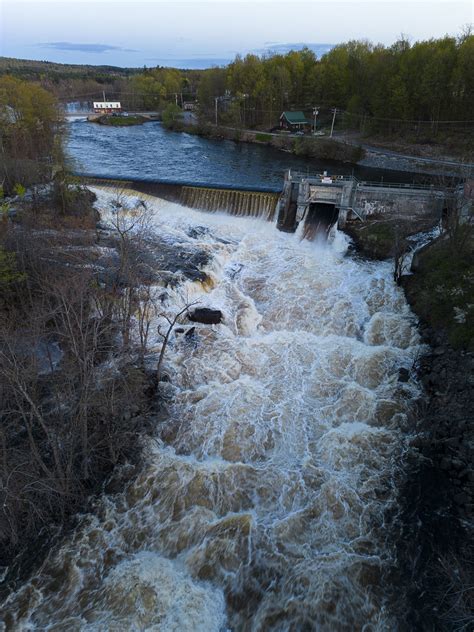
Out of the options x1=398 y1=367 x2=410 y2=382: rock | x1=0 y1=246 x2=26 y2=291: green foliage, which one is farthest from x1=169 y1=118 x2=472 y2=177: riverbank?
x1=0 y1=246 x2=26 y2=291: green foliage

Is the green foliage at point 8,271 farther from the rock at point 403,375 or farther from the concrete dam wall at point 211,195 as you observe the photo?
the rock at point 403,375

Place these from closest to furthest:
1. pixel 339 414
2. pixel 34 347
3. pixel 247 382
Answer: pixel 34 347 < pixel 339 414 < pixel 247 382

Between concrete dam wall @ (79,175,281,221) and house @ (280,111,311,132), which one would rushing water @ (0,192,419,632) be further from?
house @ (280,111,311,132)

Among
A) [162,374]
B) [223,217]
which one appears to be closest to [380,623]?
[162,374]

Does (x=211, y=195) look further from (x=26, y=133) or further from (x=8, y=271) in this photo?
(x=8, y=271)

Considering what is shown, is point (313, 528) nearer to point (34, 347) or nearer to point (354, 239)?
point (34, 347)

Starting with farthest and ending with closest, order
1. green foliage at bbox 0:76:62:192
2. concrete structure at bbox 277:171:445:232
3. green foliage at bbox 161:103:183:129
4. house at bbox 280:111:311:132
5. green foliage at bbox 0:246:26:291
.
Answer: green foliage at bbox 161:103:183:129 → house at bbox 280:111:311:132 → concrete structure at bbox 277:171:445:232 → green foliage at bbox 0:76:62:192 → green foliage at bbox 0:246:26:291

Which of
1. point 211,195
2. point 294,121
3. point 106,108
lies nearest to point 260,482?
point 211,195
